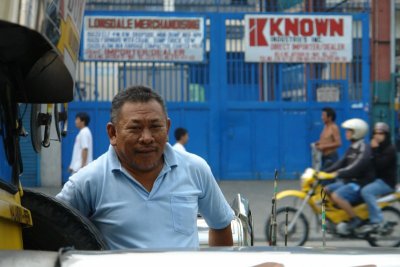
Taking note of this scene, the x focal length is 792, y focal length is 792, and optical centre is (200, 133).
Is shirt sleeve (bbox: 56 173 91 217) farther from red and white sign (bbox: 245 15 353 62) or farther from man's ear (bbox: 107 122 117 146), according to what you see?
red and white sign (bbox: 245 15 353 62)

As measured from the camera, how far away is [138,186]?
3.01 m

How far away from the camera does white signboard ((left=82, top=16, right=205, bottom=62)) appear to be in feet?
56.3

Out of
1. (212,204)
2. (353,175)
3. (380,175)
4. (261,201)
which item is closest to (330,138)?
(261,201)

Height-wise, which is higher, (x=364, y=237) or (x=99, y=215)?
(x=99, y=215)

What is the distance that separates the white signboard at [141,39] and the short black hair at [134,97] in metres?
14.3

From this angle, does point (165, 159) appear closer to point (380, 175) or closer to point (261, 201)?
point (380, 175)

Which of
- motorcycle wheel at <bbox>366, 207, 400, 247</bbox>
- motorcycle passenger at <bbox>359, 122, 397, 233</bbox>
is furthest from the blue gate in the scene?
motorcycle wheel at <bbox>366, 207, 400, 247</bbox>

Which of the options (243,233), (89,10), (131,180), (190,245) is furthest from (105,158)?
(89,10)

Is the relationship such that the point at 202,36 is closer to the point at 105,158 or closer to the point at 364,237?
the point at 364,237

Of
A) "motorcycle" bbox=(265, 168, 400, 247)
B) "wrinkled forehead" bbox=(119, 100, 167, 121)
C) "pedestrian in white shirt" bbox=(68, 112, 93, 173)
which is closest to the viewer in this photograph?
"wrinkled forehead" bbox=(119, 100, 167, 121)

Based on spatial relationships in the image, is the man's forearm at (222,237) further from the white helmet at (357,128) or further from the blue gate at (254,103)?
the blue gate at (254,103)

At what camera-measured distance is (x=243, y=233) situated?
15.0 feet

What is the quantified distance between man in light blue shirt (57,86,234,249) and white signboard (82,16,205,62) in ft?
46.8

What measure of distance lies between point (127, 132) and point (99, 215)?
1.11 feet
